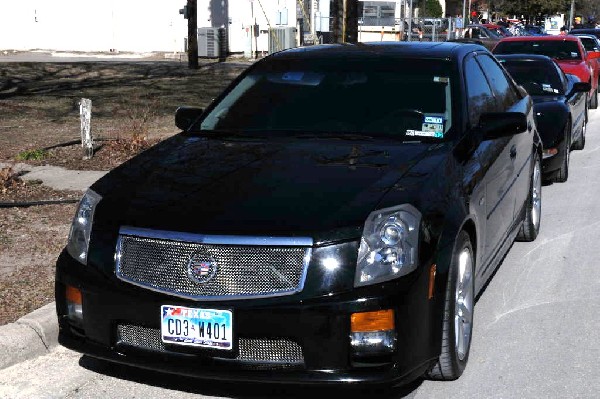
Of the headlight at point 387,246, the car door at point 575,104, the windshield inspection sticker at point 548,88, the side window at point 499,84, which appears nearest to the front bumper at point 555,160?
the car door at point 575,104

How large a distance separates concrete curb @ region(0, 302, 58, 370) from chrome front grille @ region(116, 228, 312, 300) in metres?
1.21

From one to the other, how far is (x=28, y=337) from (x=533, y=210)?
4.45 meters

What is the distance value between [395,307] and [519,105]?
3817 mm

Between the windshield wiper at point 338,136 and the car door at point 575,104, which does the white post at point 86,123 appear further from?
the windshield wiper at point 338,136

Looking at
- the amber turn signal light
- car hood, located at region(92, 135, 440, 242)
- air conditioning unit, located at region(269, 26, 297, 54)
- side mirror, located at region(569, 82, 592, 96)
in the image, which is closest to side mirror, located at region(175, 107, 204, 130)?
car hood, located at region(92, 135, 440, 242)

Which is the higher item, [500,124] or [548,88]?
[500,124]

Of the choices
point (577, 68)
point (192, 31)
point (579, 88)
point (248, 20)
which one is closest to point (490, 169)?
point (579, 88)

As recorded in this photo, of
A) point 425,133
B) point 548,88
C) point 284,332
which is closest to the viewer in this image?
point 284,332

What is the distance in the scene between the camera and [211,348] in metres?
4.30

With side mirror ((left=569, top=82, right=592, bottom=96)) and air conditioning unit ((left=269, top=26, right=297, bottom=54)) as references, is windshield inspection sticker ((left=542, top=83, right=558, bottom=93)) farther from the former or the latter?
air conditioning unit ((left=269, top=26, right=297, bottom=54))

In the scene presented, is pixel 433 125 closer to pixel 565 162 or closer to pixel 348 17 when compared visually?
pixel 565 162

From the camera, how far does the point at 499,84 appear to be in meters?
7.19

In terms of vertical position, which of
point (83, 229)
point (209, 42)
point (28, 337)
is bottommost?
point (209, 42)

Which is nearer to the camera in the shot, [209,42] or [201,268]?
[201,268]
